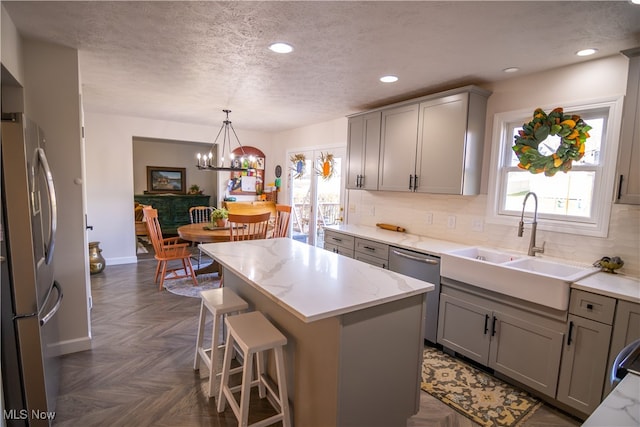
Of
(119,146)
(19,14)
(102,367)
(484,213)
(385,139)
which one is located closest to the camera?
(19,14)

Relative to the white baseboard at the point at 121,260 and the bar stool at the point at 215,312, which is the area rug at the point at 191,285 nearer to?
the white baseboard at the point at 121,260

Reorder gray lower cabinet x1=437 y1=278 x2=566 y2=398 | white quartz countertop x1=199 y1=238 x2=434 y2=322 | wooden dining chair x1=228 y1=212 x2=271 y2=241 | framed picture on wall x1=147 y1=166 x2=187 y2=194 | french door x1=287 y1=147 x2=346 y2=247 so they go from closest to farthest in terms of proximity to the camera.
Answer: white quartz countertop x1=199 y1=238 x2=434 y2=322
gray lower cabinet x1=437 y1=278 x2=566 y2=398
wooden dining chair x1=228 y1=212 x2=271 y2=241
french door x1=287 y1=147 x2=346 y2=247
framed picture on wall x1=147 y1=166 x2=187 y2=194

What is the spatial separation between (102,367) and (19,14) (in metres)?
2.40

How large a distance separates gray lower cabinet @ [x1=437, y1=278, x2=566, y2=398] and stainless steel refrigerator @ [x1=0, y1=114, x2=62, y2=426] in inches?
105

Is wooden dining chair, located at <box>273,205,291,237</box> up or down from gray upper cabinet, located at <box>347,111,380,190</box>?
down

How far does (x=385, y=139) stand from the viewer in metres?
3.57

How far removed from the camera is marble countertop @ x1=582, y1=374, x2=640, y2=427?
2.62 ft

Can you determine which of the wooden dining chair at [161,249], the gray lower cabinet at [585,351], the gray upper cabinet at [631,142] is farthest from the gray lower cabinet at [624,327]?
the wooden dining chair at [161,249]

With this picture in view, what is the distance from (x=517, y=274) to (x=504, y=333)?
467mm

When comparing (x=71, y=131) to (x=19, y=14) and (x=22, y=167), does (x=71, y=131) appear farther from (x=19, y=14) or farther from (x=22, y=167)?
(x=22, y=167)

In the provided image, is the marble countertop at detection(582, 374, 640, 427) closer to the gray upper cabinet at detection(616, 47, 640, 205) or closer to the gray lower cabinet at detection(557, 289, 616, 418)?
the gray lower cabinet at detection(557, 289, 616, 418)

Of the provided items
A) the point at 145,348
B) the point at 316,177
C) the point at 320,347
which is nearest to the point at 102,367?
the point at 145,348

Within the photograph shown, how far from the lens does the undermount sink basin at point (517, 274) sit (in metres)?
2.02

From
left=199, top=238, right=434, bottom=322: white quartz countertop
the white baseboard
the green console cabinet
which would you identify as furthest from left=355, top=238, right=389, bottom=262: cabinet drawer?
the green console cabinet
